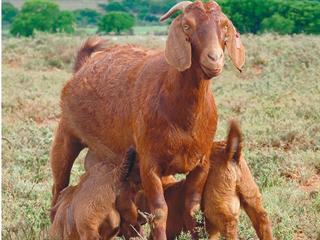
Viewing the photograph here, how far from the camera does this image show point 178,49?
5027 mm

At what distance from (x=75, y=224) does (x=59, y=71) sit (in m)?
19.0

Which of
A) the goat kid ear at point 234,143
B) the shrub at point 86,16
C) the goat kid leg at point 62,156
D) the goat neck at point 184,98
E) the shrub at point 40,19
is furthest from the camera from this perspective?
the shrub at point 86,16

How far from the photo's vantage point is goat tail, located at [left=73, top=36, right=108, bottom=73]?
7469 millimetres

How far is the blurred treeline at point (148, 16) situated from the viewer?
3472 cm

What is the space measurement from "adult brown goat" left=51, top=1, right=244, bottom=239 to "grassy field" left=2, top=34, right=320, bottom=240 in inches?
41.0

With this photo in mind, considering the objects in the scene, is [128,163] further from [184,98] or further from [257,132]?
[257,132]

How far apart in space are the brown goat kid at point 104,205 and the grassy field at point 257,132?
654 mm

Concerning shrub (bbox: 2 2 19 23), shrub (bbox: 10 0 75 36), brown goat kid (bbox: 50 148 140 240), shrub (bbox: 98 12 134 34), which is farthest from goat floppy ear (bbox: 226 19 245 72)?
shrub (bbox: 2 2 19 23)

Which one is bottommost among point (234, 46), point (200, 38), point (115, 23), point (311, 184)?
point (115, 23)

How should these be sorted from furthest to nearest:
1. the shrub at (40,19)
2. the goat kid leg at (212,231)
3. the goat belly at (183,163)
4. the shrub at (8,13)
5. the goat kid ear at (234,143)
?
the shrub at (8,13)
the shrub at (40,19)
the goat kid leg at (212,231)
the goat kid ear at (234,143)
the goat belly at (183,163)

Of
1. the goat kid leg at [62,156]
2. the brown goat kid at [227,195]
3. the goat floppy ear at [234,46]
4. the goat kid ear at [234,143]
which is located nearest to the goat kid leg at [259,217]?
the brown goat kid at [227,195]

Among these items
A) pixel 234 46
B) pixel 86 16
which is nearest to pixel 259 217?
pixel 234 46

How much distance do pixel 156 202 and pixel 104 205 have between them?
464mm

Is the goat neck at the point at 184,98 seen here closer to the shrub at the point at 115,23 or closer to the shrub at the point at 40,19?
the shrub at the point at 40,19
